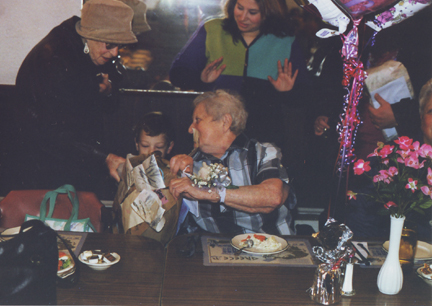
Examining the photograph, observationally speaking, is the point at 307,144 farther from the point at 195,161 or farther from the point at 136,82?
the point at 136,82

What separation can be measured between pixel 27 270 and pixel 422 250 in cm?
148

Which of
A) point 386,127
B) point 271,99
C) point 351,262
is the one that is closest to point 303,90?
point 271,99

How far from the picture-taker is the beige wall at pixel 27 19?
2838 millimetres

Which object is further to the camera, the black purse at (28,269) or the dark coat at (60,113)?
the dark coat at (60,113)

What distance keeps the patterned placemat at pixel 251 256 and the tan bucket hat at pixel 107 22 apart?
1548 millimetres

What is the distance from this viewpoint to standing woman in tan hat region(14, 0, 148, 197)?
263cm

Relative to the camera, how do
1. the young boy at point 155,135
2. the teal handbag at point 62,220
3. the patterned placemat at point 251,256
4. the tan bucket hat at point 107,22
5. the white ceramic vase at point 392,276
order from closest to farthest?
the white ceramic vase at point 392,276, the patterned placemat at point 251,256, the teal handbag at point 62,220, the tan bucket hat at point 107,22, the young boy at point 155,135

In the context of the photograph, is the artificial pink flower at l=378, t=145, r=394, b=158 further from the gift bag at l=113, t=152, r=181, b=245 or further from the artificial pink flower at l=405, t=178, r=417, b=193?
the gift bag at l=113, t=152, r=181, b=245

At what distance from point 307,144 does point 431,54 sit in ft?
3.35

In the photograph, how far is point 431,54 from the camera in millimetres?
2842

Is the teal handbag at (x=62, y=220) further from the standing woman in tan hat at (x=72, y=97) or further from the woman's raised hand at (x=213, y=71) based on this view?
the woman's raised hand at (x=213, y=71)

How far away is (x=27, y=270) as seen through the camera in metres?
1.13

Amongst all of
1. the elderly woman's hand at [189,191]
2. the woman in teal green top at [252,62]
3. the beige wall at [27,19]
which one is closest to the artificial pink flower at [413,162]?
the elderly woman's hand at [189,191]

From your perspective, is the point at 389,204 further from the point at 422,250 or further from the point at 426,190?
the point at 422,250
